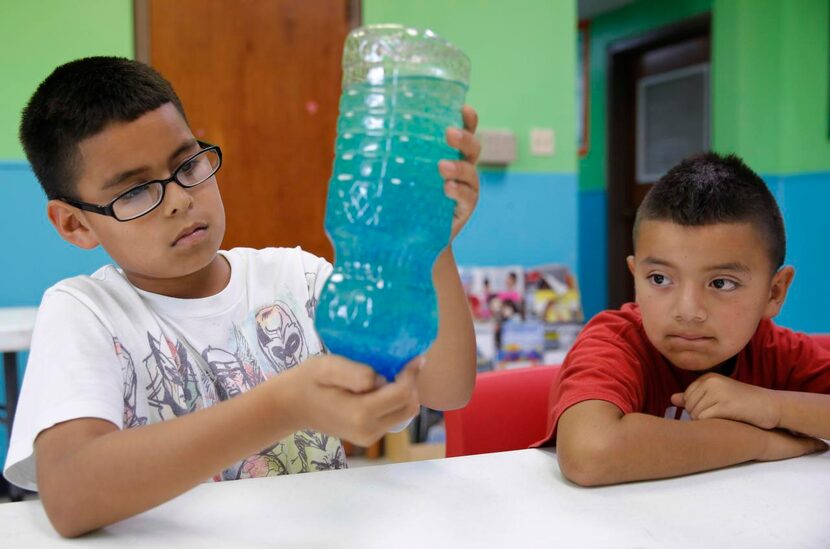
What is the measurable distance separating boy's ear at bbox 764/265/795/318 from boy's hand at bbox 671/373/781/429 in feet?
0.67

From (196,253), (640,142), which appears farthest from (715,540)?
(640,142)

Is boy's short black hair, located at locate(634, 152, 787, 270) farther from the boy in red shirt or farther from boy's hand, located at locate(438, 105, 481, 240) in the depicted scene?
boy's hand, located at locate(438, 105, 481, 240)

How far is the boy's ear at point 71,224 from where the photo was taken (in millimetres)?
1042

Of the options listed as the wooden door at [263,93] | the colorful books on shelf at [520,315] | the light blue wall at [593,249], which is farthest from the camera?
the light blue wall at [593,249]

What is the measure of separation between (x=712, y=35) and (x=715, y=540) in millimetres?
4365

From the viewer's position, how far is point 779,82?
13.7 ft

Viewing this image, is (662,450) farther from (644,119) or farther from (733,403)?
(644,119)

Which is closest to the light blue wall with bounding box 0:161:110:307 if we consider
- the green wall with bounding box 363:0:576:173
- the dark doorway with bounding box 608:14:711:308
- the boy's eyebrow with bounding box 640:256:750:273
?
the green wall with bounding box 363:0:576:173

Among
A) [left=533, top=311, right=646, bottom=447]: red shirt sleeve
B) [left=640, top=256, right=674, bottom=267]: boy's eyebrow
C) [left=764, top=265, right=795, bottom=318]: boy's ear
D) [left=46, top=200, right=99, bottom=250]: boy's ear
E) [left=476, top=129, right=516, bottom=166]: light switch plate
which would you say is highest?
[left=476, top=129, right=516, bottom=166]: light switch plate

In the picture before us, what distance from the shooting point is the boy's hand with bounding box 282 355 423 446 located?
61 centimetres

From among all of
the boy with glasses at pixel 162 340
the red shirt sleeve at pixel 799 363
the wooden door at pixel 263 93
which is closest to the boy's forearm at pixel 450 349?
the boy with glasses at pixel 162 340

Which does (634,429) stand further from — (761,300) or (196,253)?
(196,253)

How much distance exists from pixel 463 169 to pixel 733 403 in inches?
22.9

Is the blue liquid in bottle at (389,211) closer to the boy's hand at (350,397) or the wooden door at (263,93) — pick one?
the boy's hand at (350,397)
